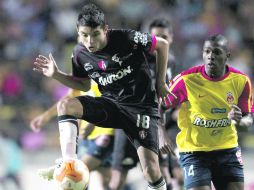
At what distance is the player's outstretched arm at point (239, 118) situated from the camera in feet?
19.2

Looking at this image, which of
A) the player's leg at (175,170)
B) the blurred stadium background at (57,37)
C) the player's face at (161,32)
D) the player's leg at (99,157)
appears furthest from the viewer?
the blurred stadium background at (57,37)

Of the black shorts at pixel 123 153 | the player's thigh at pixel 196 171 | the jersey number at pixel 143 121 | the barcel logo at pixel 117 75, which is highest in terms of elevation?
the barcel logo at pixel 117 75

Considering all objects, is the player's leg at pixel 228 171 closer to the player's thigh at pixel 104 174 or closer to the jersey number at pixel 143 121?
the jersey number at pixel 143 121

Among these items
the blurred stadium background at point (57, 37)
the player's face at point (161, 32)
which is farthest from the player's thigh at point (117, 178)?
the blurred stadium background at point (57, 37)

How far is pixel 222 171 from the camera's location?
620cm

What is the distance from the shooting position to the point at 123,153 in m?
7.93

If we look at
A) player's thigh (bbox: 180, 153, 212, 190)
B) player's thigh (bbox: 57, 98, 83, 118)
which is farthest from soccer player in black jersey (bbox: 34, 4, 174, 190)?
player's thigh (bbox: 180, 153, 212, 190)

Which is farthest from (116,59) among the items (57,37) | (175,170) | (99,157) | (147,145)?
(57,37)

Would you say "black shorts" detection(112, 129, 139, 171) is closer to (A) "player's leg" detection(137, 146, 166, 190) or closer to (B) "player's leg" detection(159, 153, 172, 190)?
(B) "player's leg" detection(159, 153, 172, 190)

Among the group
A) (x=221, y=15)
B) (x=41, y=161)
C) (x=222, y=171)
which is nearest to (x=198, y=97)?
(x=222, y=171)

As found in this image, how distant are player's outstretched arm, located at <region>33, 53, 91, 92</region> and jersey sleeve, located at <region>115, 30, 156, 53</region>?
1.98ft

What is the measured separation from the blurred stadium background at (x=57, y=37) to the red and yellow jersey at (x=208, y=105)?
690 centimetres

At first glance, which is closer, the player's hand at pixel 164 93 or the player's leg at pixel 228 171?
the player's leg at pixel 228 171

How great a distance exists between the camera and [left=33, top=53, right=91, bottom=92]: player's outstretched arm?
6.25 metres
